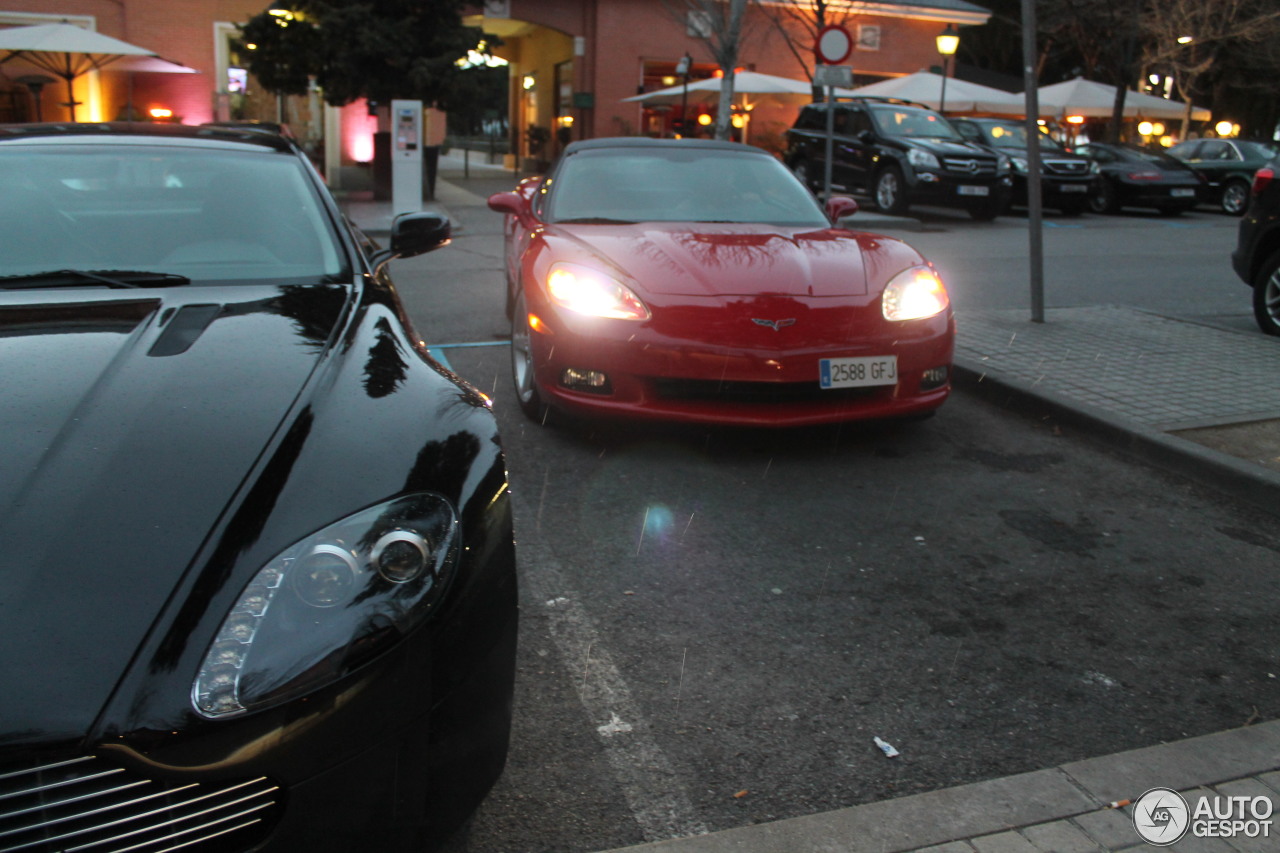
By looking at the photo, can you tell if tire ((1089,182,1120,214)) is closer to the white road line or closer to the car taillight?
the car taillight

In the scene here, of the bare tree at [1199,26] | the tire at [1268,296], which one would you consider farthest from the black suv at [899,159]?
the bare tree at [1199,26]

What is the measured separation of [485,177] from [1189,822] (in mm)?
28441

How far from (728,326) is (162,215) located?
7.21 ft

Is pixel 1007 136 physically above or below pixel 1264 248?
above

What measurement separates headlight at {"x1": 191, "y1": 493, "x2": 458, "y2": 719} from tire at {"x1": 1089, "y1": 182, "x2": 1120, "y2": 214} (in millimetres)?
20937

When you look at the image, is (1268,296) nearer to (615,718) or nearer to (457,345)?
(457,345)

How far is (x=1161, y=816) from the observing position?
2.30m

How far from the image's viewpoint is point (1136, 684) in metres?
2.96

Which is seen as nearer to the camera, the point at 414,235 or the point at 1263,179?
the point at 414,235

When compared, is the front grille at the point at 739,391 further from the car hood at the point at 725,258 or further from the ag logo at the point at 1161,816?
the ag logo at the point at 1161,816

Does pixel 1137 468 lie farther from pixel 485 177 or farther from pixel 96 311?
pixel 485 177

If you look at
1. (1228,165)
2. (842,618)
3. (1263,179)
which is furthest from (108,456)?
(1228,165)

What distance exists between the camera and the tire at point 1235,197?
2100 cm

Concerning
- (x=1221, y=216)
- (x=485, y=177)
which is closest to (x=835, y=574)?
(x=1221, y=216)
